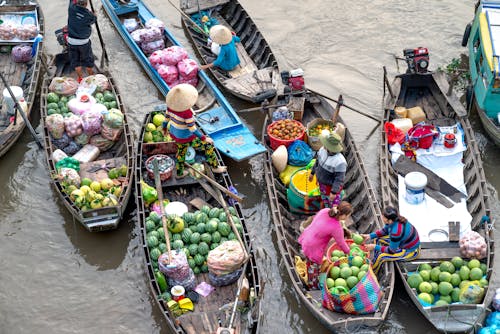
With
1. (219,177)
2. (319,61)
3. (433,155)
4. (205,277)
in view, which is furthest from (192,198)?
(319,61)

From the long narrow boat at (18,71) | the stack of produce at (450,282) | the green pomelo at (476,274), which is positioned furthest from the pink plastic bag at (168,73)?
the green pomelo at (476,274)

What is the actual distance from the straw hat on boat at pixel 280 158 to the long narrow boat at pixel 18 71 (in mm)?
5377

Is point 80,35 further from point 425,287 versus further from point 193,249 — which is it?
point 425,287

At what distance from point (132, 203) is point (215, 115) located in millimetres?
2534

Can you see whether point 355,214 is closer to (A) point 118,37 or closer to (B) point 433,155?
(B) point 433,155

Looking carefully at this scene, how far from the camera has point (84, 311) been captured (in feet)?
34.1

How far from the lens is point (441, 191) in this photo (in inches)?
437

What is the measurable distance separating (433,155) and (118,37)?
896 centimetres

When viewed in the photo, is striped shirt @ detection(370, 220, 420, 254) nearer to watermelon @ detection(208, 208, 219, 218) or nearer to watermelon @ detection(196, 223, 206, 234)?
watermelon @ detection(208, 208, 219, 218)

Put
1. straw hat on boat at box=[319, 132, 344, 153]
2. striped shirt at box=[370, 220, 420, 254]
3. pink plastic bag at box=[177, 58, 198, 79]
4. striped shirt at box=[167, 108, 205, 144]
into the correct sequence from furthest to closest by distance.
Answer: pink plastic bag at box=[177, 58, 198, 79]
striped shirt at box=[167, 108, 205, 144]
straw hat on boat at box=[319, 132, 344, 153]
striped shirt at box=[370, 220, 420, 254]

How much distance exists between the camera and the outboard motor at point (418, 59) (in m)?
12.7

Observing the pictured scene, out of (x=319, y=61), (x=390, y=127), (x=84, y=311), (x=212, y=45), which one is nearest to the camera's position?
(x=84, y=311)

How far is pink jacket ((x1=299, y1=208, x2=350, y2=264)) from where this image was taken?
9094 mm

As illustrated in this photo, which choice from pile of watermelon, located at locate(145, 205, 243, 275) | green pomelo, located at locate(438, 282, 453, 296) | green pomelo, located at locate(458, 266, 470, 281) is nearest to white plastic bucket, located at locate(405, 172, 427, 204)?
green pomelo, located at locate(458, 266, 470, 281)
